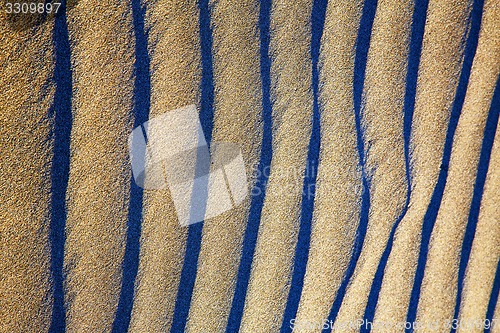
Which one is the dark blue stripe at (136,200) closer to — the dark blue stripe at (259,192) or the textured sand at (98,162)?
the textured sand at (98,162)

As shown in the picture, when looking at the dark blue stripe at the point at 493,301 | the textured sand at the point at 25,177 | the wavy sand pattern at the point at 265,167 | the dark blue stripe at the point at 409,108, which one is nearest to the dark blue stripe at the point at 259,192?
the wavy sand pattern at the point at 265,167

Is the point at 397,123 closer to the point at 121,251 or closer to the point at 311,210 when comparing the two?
the point at 311,210

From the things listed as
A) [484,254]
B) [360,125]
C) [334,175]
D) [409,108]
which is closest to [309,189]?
[334,175]

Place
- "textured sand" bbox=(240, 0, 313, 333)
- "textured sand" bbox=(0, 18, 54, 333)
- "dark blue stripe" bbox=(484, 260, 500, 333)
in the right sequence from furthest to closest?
"dark blue stripe" bbox=(484, 260, 500, 333) → "textured sand" bbox=(240, 0, 313, 333) → "textured sand" bbox=(0, 18, 54, 333)

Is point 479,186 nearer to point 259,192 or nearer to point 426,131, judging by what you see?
Answer: point 426,131

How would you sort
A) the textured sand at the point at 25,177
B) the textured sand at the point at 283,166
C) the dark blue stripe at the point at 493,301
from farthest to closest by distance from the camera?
the dark blue stripe at the point at 493,301 → the textured sand at the point at 283,166 → the textured sand at the point at 25,177

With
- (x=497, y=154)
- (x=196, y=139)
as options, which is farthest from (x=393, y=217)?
(x=196, y=139)

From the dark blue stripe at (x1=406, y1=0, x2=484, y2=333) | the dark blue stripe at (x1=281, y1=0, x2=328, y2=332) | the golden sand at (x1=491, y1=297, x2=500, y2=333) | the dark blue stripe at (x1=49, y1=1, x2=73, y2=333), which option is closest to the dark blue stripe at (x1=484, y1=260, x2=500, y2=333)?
the golden sand at (x1=491, y1=297, x2=500, y2=333)

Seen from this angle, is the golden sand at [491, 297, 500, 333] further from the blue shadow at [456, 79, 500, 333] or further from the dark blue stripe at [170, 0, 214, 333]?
the dark blue stripe at [170, 0, 214, 333]
